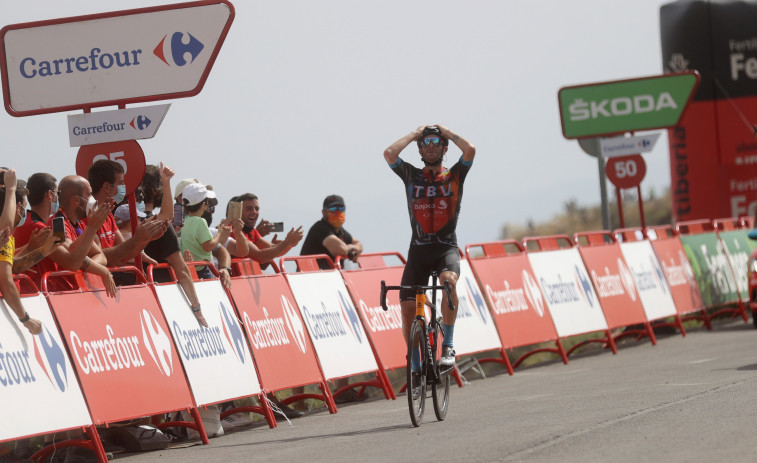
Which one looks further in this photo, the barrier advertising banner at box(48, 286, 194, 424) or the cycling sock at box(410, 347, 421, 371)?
the cycling sock at box(410, 347, 421, 371)

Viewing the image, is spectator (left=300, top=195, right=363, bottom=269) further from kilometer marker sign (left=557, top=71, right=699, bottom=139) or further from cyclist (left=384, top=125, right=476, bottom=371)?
kilometer marker sign (left=557, top=71, right=699, bottom=139)

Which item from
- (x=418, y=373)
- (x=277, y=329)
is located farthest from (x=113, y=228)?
(x=418, y=373)

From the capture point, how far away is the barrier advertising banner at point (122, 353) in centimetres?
1045

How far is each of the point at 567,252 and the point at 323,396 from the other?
636 cm

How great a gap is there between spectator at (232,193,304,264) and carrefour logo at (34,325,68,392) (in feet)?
11.3

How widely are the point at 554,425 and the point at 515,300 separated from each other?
7.10 m

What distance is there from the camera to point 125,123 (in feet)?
41.6

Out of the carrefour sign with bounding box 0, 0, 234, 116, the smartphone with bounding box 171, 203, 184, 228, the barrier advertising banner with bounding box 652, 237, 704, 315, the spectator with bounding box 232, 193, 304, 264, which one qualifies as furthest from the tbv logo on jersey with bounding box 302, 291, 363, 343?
the barrier advertising banner with bounding box 652, 237, 704, 315

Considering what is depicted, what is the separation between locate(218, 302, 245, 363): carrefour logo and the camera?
12.4 metres

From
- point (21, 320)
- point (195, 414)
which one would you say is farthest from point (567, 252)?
point (21, 320)

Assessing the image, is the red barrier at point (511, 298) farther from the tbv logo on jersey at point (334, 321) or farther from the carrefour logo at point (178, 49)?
the carrefour logo at point (178, 49)

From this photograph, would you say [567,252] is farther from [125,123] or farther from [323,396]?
[125,123]

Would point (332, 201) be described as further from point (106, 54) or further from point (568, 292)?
point (106, 54)

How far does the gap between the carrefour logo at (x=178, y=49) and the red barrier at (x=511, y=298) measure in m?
5.23
